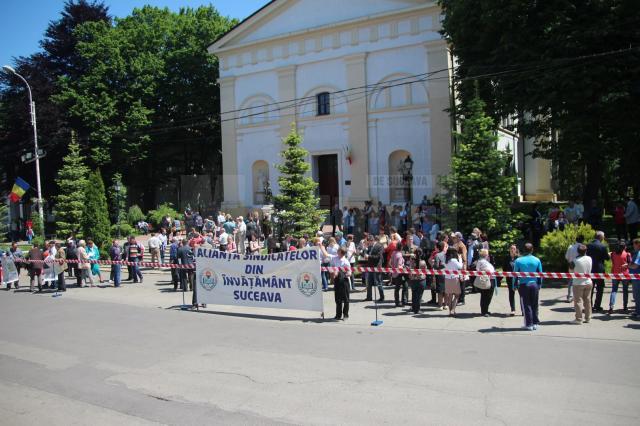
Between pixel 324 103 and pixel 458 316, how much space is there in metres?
21.2

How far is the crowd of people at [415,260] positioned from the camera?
464 inches

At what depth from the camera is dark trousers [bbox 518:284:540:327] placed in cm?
1123

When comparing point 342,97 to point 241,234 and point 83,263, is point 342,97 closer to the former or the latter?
point 241,234

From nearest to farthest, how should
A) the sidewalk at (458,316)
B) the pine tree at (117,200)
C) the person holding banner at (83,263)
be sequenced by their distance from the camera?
the sidewalk at (458,316)
the person holding banner at (83,263)
the pine tree at (117,200)

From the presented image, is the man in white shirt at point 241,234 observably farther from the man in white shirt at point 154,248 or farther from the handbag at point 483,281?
the handbag at point 483,281

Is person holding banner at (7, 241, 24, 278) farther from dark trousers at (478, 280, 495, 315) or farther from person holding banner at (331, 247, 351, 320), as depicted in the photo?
A: dark trousers at (478, 280, 495, 315)

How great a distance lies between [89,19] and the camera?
145 feet

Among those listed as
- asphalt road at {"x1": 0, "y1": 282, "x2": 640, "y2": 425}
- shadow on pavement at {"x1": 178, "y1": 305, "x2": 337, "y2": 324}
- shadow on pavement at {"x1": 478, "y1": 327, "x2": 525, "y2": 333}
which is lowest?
asphalt road at {"x1": 0, "y1": 282, "x2": 640, "y2": 425}

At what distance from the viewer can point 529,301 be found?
11266 millimetres

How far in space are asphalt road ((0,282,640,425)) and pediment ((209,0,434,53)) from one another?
22008mm

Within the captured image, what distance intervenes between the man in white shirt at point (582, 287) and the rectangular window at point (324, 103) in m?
21.8

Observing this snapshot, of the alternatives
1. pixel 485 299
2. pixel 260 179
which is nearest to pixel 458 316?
pixel 485 299

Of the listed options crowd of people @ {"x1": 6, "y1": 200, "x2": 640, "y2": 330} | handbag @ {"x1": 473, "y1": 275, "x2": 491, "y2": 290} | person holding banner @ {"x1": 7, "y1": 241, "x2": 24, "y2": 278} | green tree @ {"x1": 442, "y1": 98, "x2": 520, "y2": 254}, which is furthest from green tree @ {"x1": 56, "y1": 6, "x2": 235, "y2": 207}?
handbag @ {"x1": 473, "y1": 275, "x2": 491, "y2": 290}

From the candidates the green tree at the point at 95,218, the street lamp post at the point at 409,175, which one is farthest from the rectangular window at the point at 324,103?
the green tree at the point at 95,218
